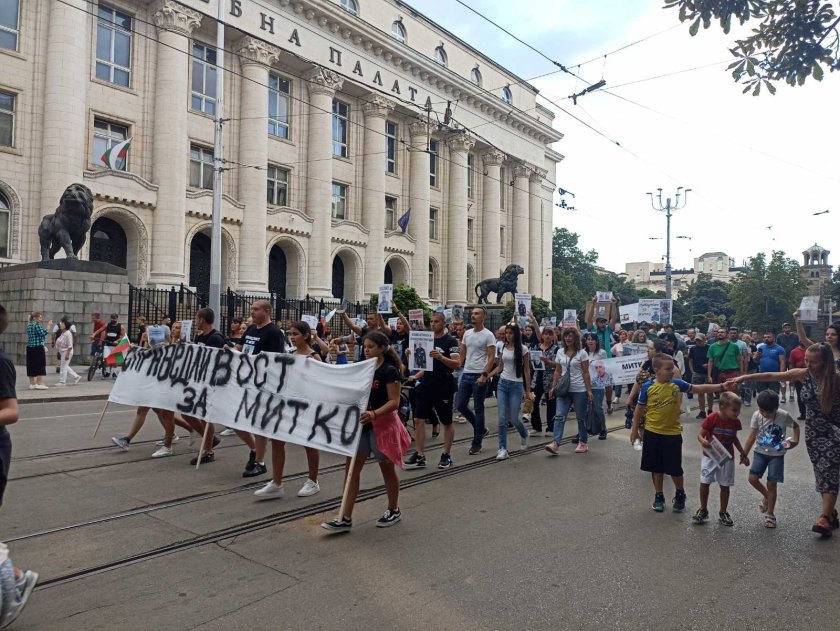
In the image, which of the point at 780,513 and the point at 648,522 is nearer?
the point at 648,522

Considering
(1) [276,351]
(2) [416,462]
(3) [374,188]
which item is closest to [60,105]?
(3) [374,188]

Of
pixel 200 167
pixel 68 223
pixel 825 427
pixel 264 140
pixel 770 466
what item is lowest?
pixel 770 466

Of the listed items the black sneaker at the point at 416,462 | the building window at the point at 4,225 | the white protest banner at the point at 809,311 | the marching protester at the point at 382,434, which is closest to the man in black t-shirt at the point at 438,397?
the black sneaker at the point at 416,462

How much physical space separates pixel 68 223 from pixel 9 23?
9.76m

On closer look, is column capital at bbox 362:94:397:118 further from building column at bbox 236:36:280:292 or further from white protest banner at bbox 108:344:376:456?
white protest banner at bbox 108:344:376:456

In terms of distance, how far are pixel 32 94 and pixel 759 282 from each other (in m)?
53.9

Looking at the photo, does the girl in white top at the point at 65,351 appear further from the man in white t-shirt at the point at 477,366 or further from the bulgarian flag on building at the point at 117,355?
the man in white t-shirt at the point at 477,366

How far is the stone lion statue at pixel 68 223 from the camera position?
1861 cm

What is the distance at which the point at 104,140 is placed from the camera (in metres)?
25.6

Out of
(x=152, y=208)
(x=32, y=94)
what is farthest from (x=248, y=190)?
(x=32, y=94)

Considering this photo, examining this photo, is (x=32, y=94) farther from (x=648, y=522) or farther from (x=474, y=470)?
(x=648, y=522)

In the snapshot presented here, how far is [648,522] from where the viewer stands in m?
5.62

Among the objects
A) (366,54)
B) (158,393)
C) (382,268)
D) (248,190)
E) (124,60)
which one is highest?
(366,54)

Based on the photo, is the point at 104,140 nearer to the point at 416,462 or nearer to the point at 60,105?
the point at 60,105
